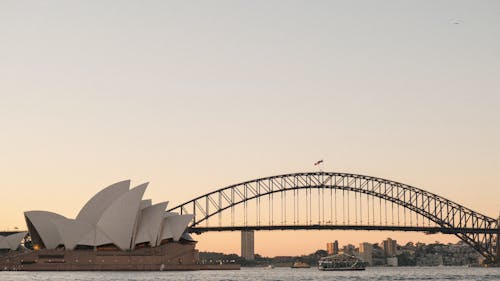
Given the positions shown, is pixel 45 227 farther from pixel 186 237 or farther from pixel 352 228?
pixel 352 228

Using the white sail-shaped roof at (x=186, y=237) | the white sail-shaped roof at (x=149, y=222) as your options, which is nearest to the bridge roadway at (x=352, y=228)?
the white sail-shaped roof at (x=186, y=237)

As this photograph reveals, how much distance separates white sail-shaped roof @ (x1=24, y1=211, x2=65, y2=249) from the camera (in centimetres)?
14125

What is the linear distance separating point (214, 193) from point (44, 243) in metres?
32.7

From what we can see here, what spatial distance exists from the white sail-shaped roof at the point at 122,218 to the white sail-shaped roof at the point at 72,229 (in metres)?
3.57

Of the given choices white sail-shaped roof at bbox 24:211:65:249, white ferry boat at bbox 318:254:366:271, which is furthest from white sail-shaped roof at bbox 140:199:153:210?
white ferry boat at bbox 318:254:366:271

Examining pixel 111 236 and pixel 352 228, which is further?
pixel 352 228

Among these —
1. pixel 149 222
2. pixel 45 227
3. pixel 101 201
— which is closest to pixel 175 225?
pixel 149 222

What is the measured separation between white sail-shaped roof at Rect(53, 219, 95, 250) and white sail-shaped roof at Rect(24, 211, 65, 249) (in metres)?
2.62

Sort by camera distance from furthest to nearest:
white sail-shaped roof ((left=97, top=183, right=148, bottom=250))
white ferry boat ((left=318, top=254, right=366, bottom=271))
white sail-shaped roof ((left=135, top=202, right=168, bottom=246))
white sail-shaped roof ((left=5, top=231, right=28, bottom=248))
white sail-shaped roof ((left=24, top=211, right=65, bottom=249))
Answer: white ferry boat ((left=318, top=254, right=366, bottom=271)) → white sail-shaped roof ((left=5, top=231, right=28, bottom=248)) → white sail-shaped roof ((left=24, top=211, right=65, bottom=249)) → white sail-shaped roof ((left=135, top=202, right=168, bottom=246)) → white sail-shaped roof ((left=97, top=183, right=148, bottom=250))

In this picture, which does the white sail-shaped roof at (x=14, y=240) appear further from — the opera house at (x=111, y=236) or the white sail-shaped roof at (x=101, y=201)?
the white sail-shaped roof at (x=101, y=201)

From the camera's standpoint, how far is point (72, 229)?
138750 millimetres

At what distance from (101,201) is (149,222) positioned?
7572 millimetres

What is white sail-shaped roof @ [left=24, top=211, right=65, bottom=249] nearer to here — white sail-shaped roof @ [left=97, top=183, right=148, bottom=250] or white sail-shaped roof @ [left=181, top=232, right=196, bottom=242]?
white sail-shaped roof @ [left=97, top=183, right=148, bottom=250]

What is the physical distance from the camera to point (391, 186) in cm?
15600
